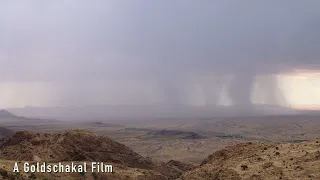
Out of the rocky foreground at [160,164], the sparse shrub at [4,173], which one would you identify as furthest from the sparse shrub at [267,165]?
the sparse shrub at [4,173]

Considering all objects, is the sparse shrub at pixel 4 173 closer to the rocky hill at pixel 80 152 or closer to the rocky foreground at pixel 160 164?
the rocky foreground at pixel 160 164

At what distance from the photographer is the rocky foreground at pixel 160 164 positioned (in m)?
36.8

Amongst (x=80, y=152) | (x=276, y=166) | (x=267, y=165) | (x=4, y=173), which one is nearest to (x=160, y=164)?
(x=80, y=152)

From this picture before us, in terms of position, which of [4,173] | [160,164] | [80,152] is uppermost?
[4,173]

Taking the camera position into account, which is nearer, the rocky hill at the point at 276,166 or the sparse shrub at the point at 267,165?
the rocky hill at the point at 276,166

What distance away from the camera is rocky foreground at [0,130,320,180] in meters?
36.8

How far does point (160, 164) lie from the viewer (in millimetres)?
74938

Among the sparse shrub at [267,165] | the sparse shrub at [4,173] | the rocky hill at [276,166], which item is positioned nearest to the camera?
the rocky hill at [276,166]

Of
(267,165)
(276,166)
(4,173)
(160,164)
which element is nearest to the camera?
(4,173)

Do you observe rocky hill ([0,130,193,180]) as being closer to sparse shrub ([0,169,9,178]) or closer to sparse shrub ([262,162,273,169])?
sparse shrub ([0,169,9,178])

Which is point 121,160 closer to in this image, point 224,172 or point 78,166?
point 78,166

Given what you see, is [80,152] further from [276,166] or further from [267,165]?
[276,166]

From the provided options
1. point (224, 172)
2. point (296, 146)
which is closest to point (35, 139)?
point (224, 172)

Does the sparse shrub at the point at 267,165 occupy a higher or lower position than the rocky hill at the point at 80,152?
higher
